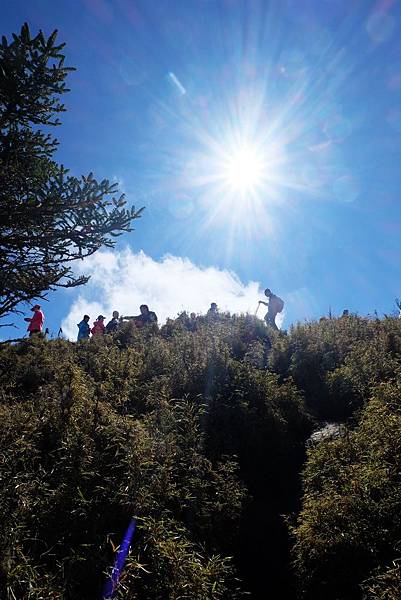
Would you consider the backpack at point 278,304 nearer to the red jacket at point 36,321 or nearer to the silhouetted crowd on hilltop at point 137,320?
the silhouetted crowd on hilltop at point 137,320

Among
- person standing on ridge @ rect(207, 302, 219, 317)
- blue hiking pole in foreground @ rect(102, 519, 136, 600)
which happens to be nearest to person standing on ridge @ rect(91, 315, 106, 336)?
person standing on ridge @ rect(207, 302, 219, 317)

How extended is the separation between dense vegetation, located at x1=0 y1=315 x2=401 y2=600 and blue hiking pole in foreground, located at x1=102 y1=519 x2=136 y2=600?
0.31 ft

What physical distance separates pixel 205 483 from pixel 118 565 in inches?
82.5

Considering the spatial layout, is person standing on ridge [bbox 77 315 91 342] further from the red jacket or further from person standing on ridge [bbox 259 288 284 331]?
person standing on ridge [bbox 259 288 284 331]

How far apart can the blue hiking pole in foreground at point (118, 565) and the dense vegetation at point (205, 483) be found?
0.09 meters

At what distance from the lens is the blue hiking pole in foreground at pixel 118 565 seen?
428 cm

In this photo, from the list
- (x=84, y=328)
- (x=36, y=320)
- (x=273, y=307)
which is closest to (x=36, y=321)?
(x=36, y=320)

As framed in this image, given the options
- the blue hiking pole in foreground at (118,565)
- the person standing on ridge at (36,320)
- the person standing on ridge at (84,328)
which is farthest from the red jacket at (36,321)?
the blue hiking pole in foreground at (118,565)

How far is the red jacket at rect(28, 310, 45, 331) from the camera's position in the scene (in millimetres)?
18356

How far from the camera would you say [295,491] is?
24.1 feet

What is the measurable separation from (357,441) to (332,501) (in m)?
1.55

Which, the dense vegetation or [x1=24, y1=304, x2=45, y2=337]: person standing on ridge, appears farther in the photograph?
[x1=24, y1=304, x2=45, y2=337]: person standing on ridge

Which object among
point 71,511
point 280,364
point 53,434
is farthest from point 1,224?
point 280,364

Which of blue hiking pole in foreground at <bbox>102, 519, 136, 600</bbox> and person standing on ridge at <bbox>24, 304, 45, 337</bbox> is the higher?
person standing on ridge at <bbox>24, 304, 45, 337</bbox>
